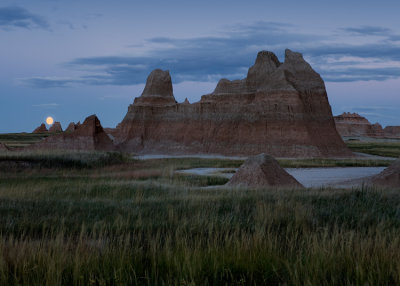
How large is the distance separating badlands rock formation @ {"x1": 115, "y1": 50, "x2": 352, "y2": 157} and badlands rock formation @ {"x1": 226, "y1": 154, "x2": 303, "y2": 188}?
2875 centimetres

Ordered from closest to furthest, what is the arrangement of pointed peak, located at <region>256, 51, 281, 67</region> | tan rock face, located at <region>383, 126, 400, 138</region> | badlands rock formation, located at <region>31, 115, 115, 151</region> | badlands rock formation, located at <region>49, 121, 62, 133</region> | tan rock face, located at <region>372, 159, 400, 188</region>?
tan rock face, located at <region>372, 159, 400, 188</region> → badlands rock formation, located at <region>31, 115, 115, 151</region> → pointed peak, located at <region>256, 51, 281, 67</region> → badlands rock formation, located at <region>49, 121, 62, 133</region> → tan rock face, located at <region>383, 126, 400, 138</region>

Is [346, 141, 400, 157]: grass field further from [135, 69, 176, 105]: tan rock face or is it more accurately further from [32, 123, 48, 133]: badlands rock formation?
[32, 123, 48, 133]: badlands rock formation

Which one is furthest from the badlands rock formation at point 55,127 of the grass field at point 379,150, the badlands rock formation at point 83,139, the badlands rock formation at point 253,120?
the grass field at point 379,150

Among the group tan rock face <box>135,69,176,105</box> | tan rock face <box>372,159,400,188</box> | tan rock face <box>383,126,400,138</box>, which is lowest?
tan rock face <box>372,159,400,188</box>

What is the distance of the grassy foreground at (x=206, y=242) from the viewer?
185 inches

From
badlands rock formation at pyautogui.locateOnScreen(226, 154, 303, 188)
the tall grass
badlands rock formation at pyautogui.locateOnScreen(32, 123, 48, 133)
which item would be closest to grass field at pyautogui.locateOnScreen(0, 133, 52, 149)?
the tall grass

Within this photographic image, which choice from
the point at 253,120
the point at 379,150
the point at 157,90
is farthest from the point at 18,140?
the point at 379,150

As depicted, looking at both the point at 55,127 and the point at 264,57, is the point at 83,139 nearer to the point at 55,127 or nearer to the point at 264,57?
the point at 264,57

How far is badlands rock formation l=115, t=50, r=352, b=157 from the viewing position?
49.3 m

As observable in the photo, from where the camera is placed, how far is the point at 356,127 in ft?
458

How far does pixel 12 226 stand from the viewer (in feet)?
25.5

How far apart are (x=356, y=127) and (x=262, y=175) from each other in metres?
132

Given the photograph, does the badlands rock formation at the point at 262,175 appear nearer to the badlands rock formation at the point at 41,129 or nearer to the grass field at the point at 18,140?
the grass field at the point at 18,140

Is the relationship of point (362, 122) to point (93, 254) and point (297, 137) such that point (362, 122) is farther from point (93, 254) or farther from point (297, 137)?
point (93, 254)
